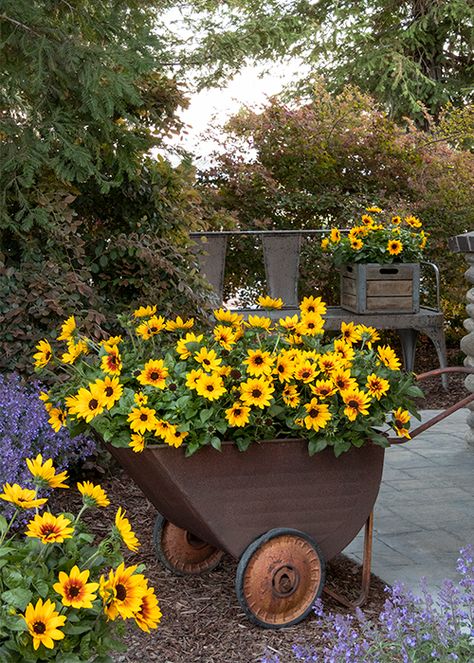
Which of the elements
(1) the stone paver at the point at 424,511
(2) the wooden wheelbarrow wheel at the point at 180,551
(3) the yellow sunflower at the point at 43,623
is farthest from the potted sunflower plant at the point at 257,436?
(3) the yellow sunflower at the point at 43,623

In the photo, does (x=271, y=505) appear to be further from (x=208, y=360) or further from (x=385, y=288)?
(x=385, y=288)

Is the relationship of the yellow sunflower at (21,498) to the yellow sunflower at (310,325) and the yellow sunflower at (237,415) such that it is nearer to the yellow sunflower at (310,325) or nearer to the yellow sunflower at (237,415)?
the yellow sunflower at (237,415)

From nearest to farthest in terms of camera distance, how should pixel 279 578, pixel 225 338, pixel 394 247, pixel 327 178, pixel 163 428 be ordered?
pixel 163 428, pixel 279 578, pixel 225 338, pixel 394 247, pixel 327 178

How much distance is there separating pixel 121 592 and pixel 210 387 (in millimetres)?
794

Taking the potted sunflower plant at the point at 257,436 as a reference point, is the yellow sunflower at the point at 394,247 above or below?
above

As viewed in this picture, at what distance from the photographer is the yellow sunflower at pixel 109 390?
2473 mm

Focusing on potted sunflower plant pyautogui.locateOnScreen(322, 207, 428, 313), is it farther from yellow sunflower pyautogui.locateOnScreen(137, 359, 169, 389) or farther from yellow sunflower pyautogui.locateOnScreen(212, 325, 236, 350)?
yellow sunflower pyautogui.locateOnScreen(137, 359, 169, 389)

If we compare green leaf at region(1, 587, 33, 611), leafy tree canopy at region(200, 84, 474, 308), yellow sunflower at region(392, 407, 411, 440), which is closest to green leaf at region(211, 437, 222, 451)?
yellow sunflower at region(392, 407, 411, 440)

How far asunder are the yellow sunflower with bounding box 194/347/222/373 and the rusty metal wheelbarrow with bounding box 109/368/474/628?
22 centimetres

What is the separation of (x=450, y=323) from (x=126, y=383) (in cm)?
582

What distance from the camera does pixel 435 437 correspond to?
205 inches

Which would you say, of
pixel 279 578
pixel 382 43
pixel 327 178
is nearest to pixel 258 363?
pixel 279 578

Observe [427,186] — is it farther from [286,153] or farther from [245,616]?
[245,616]

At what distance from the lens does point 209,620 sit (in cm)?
278
